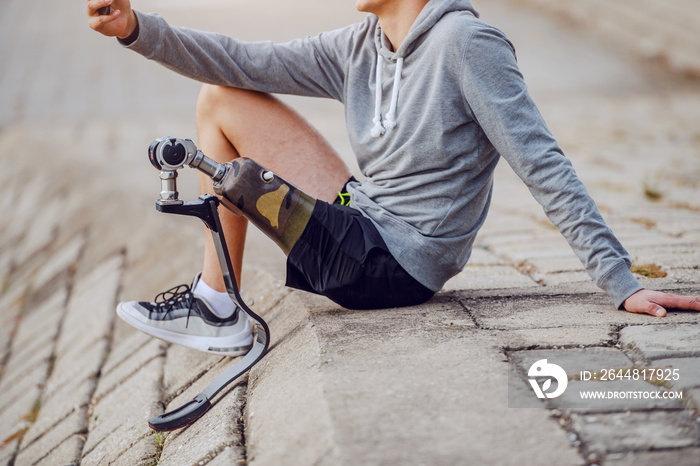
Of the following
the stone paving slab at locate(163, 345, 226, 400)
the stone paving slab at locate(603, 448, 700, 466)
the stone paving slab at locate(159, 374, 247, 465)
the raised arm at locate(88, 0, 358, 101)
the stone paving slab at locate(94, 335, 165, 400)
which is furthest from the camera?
the stone paving slab at locate(94, 335, 165, 400)

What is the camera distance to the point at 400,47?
1895 millimetres

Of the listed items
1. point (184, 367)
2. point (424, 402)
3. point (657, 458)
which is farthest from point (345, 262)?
point (657, 458)

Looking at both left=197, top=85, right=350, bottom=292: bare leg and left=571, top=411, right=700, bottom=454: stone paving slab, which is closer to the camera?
left=571, top=411, right=700, bottom=454: stone paving slab

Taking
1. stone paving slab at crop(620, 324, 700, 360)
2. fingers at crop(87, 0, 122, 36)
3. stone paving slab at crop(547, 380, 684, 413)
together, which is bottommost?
stone paving slab at crop(620, 324, 700, 360)

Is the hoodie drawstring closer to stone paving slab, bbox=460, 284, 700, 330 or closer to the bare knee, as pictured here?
the bare knee

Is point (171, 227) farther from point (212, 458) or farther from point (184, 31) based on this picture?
point (212, 458)

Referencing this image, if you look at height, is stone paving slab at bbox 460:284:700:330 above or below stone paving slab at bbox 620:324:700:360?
below

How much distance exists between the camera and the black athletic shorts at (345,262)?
6.14 ft

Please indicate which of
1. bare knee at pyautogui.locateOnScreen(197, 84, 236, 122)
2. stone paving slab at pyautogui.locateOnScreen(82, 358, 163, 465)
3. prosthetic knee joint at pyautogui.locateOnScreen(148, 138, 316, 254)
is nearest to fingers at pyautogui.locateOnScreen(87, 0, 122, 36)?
bare knee at pyautogui.locateOnScreen(197, 84, 236, 122)

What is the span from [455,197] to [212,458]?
91cm

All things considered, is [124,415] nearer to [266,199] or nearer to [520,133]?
[266,199]

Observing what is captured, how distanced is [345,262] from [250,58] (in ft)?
2.40

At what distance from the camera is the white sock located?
6.98ft

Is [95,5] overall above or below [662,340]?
above
